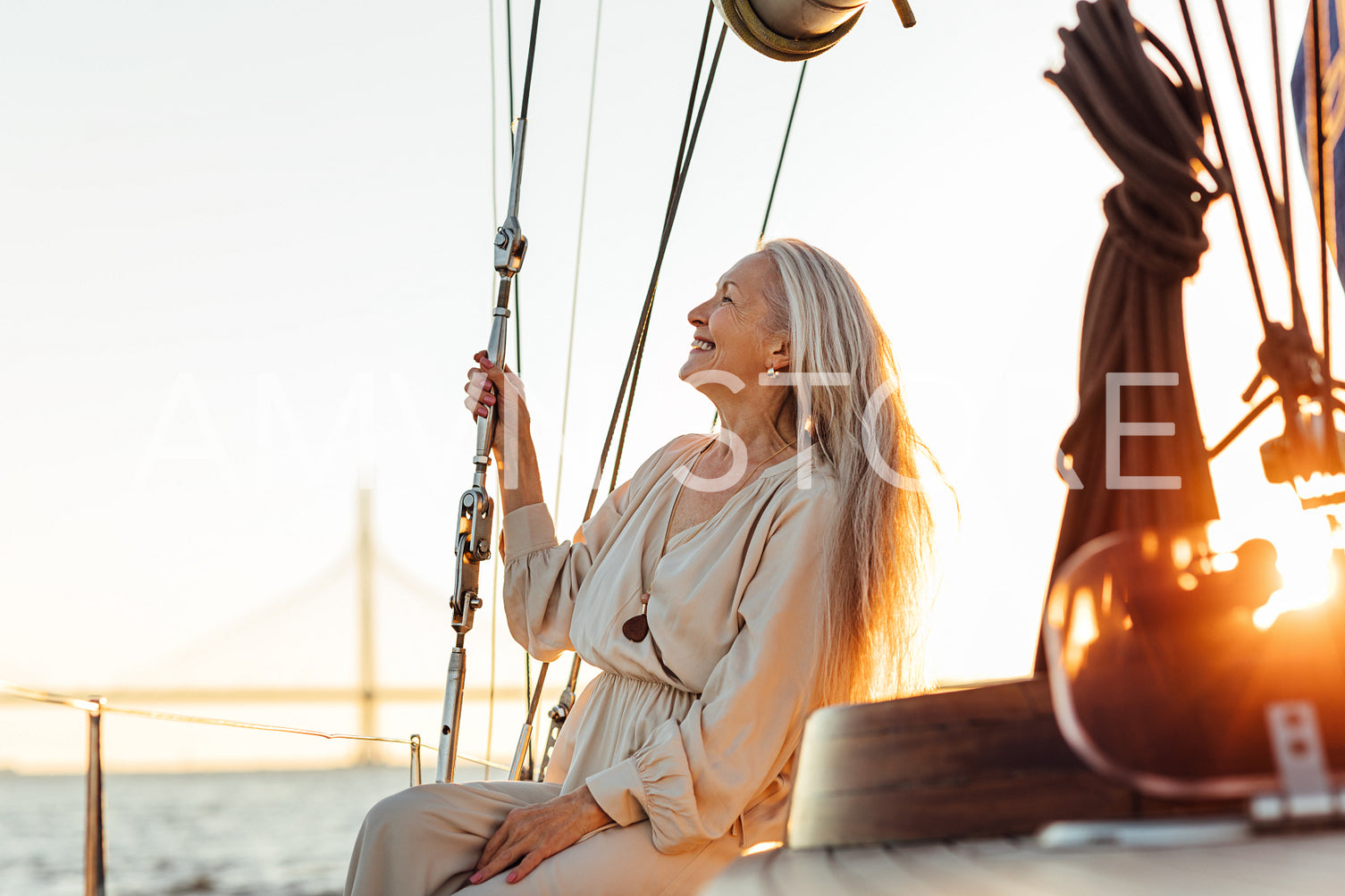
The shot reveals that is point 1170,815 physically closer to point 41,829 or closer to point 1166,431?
point 1166,431

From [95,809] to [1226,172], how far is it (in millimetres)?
1645

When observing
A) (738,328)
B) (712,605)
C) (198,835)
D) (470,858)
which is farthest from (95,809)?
(198,835)

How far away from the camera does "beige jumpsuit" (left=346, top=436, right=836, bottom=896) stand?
51.5 inches

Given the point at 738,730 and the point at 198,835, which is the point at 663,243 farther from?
the point at 198,835

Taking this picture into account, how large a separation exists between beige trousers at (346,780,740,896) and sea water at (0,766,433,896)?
5.37 m

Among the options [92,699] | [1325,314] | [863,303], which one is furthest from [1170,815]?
[92,699]

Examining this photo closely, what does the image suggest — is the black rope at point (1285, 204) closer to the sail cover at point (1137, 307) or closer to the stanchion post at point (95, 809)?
the sail cover at point (1137, 307)

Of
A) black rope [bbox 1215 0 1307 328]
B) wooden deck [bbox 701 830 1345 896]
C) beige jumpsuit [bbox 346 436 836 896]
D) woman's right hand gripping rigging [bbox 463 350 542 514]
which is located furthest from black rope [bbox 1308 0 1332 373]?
woman's right hand gripping rigging [bbox 463 350 542 514]

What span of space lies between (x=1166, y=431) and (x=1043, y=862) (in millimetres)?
410

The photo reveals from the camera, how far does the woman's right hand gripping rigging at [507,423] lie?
1.76 metres

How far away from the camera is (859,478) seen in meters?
1.53

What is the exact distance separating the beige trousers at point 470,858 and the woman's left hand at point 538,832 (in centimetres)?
1

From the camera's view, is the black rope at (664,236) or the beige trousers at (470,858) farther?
the black rope at (664,236)

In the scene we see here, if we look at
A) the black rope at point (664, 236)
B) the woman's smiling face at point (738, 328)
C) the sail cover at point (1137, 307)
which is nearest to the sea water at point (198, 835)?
the black rope at point (664, 236)
